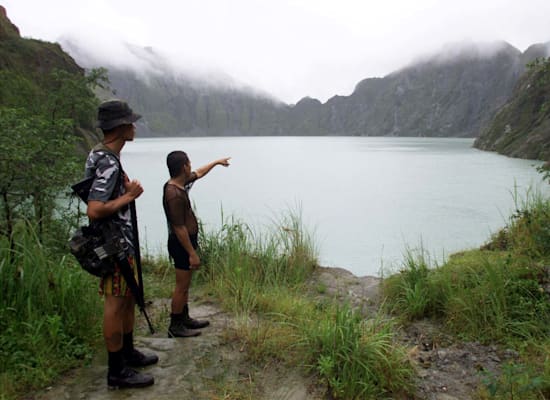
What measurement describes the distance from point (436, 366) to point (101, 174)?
8.95 feet

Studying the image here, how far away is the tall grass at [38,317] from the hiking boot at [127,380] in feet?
1.32

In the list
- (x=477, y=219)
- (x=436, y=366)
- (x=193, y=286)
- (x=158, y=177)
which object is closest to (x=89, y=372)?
(x=193, y=286)

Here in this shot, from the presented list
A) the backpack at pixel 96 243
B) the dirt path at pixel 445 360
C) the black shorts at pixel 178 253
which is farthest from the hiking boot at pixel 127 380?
the dirt path at pixel 445 360

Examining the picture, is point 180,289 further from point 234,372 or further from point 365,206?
point 365,206

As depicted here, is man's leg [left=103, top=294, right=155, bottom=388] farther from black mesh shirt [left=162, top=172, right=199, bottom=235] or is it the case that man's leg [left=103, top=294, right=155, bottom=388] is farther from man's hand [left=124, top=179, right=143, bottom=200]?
black mesh shirt [left=162, top=172, right=199, bottom=235]

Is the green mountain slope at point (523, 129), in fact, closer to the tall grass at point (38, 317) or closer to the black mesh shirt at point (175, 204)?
the black mesh shirt at point (175, 204)

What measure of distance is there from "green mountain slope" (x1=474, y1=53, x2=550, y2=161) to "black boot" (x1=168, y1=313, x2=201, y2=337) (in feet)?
124

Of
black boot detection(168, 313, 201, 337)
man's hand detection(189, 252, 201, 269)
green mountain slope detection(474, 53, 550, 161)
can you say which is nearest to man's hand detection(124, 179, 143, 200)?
man's hand detection(189, 252, 201, 269)

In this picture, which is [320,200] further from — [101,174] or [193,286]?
[101,174]

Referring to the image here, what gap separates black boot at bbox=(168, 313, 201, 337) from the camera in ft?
10.9

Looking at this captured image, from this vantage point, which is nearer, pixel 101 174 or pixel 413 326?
pixel 101 174

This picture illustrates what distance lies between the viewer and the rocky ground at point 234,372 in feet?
8.35

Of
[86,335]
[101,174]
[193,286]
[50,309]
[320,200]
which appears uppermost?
[101,174]

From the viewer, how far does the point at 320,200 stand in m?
19.5
